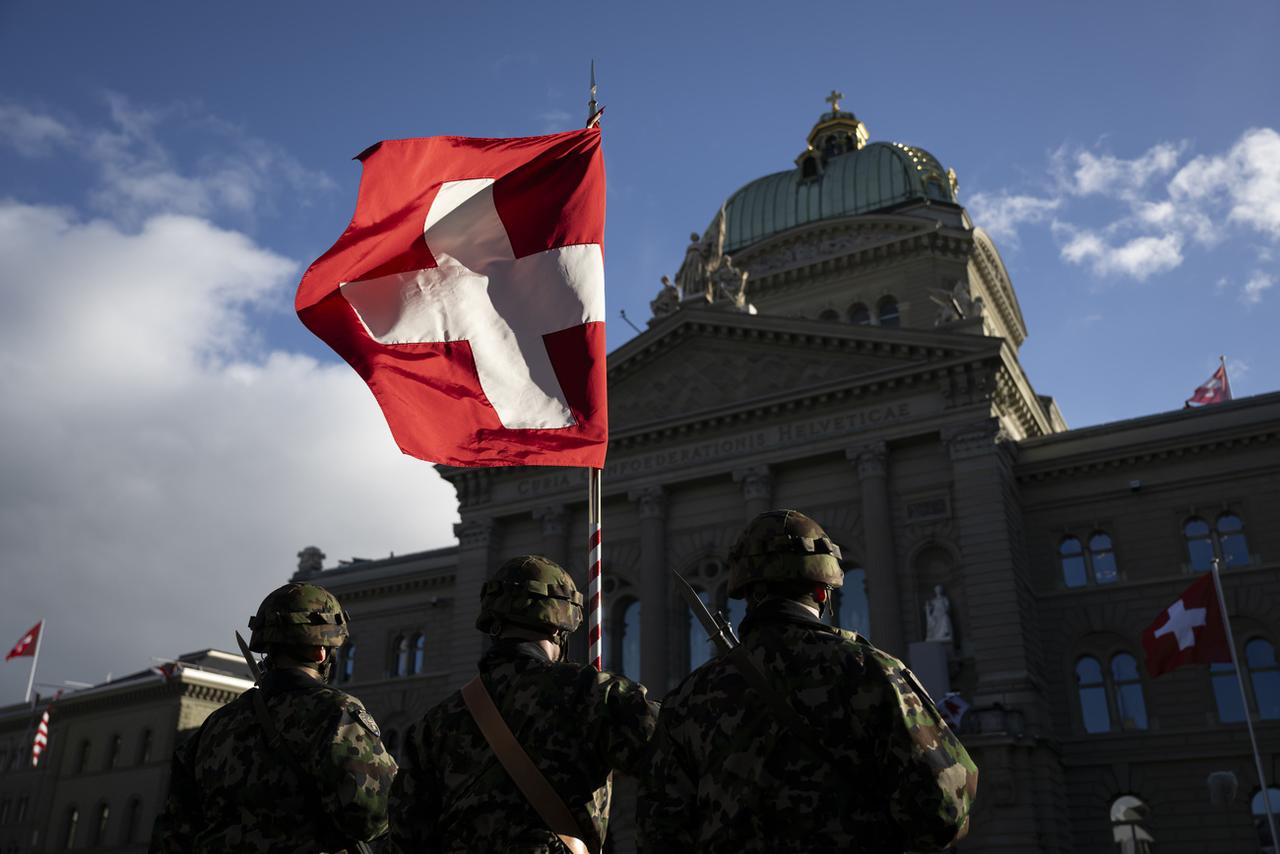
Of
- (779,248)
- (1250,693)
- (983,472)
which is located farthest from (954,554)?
(779,248)

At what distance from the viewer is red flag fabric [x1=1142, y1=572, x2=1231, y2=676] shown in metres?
23.8

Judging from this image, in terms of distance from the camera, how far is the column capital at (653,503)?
110ft

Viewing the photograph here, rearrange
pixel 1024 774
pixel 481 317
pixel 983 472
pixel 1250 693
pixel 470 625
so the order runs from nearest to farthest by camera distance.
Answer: pixel 481 317, pixel 1024 774, pixel 1250 693, pixel 983 472, pixel 470 625

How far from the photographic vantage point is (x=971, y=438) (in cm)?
2942

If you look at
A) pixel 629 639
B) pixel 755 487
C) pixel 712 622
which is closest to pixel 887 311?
pixel 755 487

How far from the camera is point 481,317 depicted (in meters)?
9.18

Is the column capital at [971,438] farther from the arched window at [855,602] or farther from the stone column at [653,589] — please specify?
the stone column at [653,589]

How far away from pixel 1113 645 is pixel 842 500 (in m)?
7.91

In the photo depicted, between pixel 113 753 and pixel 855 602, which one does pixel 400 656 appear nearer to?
pixel 855 602

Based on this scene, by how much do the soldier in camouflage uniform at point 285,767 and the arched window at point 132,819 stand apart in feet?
160

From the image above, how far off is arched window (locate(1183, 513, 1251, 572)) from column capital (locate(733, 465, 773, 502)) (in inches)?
432

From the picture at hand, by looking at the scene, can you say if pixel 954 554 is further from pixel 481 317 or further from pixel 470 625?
pixel 481 317

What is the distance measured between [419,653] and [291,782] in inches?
1442

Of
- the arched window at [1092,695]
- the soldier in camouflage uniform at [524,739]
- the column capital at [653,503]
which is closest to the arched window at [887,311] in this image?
the column capital at [653,503]
